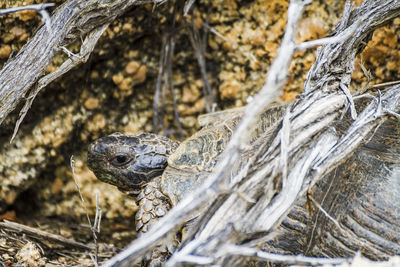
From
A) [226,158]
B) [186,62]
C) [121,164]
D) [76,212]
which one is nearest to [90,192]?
[76,212]

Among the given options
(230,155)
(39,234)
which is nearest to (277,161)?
(230,155)

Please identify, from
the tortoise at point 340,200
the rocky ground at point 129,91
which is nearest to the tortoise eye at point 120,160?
the tortoise at point 340,200

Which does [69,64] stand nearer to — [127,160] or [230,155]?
[127,160]

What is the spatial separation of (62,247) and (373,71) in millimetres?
1869

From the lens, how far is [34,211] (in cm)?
233

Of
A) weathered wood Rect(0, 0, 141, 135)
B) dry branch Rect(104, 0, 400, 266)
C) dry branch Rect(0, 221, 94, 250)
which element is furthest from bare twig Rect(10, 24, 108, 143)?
dry branch Rect(104, 0, 400, 266)

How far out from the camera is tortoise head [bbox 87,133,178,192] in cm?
191

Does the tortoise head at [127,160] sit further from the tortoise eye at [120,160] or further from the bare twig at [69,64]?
the bare twig at [69,64]

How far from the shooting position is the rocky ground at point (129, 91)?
2.11 metres

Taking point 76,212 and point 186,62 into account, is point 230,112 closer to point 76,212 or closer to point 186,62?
point 186,62

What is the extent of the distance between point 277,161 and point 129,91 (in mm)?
1344

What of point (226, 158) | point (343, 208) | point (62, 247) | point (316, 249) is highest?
point (226, 158)

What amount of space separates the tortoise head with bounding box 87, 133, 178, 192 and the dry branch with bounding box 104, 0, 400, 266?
0.78 m

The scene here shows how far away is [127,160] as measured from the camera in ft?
6.32
